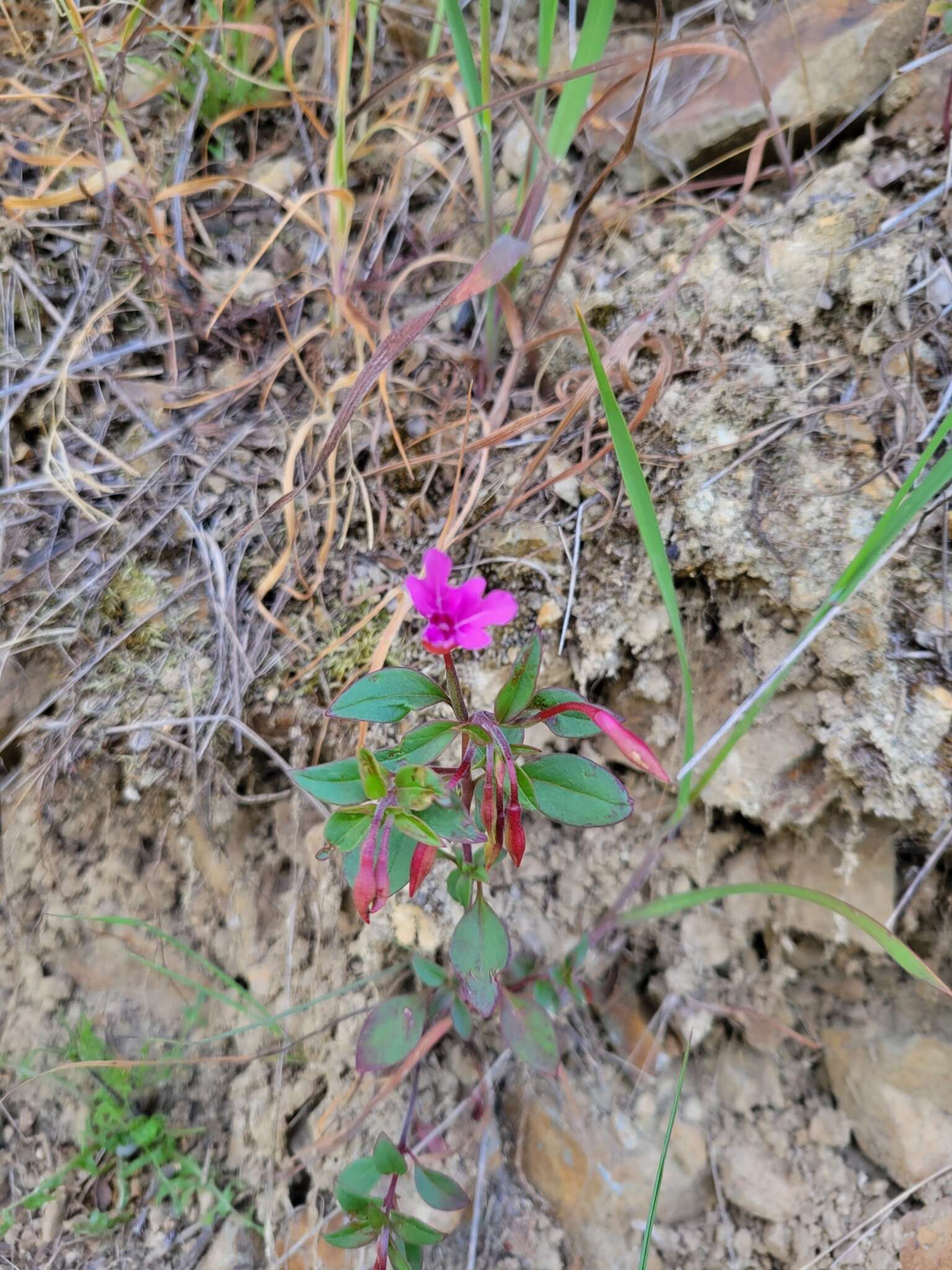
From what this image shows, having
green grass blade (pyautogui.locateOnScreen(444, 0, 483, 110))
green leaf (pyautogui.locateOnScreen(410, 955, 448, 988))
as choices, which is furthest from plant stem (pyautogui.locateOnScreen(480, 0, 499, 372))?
green leaf (pyautogui.locateOnScreen(410, 955, 448, 988))

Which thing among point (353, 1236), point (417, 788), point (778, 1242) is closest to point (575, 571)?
point (417, 788)

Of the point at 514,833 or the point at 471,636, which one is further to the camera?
the point at 514,833

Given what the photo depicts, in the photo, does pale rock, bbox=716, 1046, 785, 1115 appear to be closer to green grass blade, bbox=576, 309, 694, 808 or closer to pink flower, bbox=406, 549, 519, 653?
green grass blade, bbox=576, 309, 694, 808

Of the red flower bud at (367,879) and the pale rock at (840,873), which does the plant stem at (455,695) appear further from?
the pale rock at (840,873)

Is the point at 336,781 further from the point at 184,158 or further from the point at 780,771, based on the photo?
the point at 184,158

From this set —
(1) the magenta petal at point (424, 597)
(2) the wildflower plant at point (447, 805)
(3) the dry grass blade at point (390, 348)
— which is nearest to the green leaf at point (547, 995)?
(2) the wildflower plant at point (447, 805)

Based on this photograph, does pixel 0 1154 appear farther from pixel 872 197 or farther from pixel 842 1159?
pixel 872 197

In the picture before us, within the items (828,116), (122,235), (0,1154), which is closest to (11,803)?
(0,1154)

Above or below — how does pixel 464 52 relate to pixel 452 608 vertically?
above
